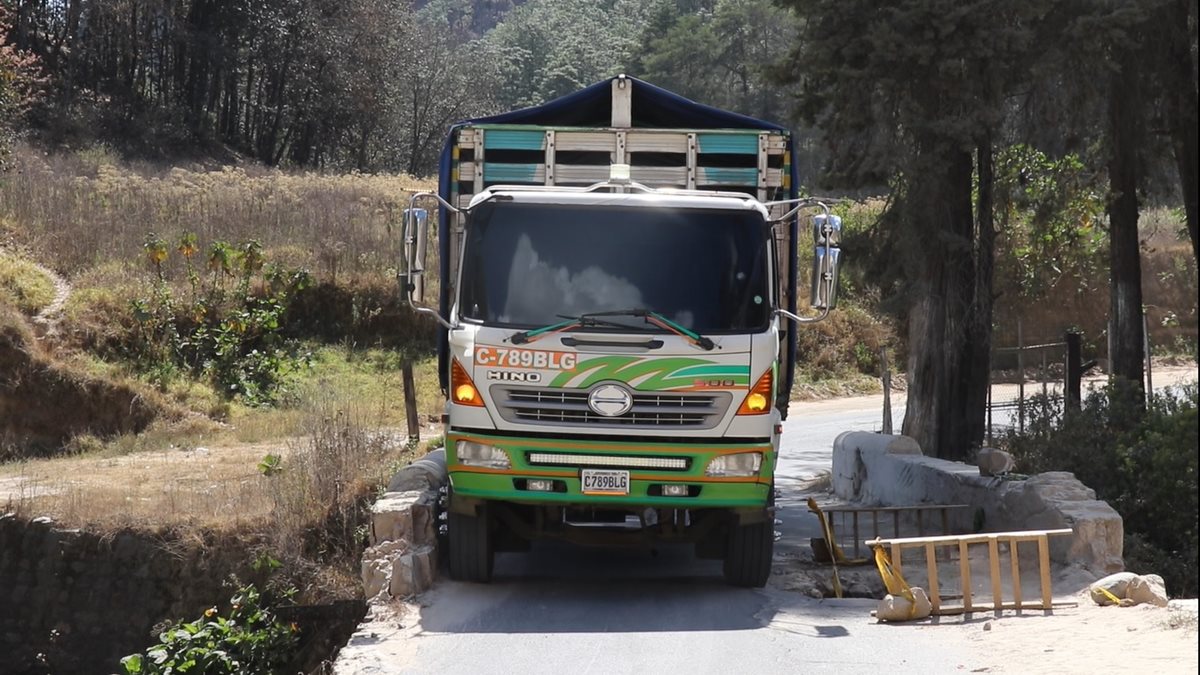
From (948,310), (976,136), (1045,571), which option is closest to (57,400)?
(948,310)

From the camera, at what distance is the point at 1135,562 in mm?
11812

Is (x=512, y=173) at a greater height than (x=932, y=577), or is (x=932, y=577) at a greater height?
(x=512, y=173)

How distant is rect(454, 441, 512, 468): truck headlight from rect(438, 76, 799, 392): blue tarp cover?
194cm

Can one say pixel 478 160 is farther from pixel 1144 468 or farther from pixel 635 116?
pixel 1144 468

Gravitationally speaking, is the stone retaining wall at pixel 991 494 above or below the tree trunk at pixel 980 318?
below

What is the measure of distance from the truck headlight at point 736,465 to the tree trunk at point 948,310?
346 inches

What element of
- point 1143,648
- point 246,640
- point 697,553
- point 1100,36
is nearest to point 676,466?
point 697,553

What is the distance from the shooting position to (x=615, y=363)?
32.0 ft

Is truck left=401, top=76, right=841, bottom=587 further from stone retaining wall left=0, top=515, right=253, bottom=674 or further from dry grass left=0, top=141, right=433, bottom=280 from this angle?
dry grass left=0, top=141, right=433, bottom=280

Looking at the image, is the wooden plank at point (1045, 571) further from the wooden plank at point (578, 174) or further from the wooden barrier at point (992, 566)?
the wooden plank at point (578, 174)

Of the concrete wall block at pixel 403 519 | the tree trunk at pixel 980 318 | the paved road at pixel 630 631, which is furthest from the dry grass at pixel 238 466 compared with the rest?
the tree trunk at pixel 980 318

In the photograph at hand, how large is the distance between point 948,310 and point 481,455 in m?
9.94

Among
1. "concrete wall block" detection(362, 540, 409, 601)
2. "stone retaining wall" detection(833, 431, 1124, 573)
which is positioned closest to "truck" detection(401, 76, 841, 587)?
"concrete wall block" detection(362, 540, 409, 601)

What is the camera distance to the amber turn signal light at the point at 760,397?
988 cm
